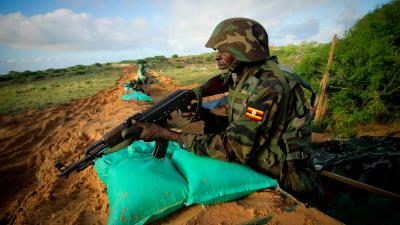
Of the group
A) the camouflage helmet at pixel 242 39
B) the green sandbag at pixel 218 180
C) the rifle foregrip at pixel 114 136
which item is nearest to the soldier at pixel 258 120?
the camouflage helmet at pixel 242 39

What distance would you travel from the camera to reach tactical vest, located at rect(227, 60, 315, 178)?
83.7 inches

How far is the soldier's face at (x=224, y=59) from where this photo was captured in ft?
7.69

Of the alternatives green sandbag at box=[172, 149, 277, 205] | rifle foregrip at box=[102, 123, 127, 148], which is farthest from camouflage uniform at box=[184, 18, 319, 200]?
rifle foregrip at box=[102, 123, 127, 148]

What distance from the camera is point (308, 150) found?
7.49 ft

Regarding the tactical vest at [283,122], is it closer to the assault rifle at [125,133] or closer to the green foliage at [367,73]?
the assault rifle at [125,133]

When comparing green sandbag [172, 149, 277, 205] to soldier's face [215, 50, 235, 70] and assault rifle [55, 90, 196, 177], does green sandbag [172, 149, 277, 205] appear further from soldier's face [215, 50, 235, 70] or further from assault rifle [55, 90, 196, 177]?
soldier's face [215, 50, 235, 70]

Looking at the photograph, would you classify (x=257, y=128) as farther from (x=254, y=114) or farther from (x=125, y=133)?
(x=125, y=133)

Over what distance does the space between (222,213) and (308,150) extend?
94 cm

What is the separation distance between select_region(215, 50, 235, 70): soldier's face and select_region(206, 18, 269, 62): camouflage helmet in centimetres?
6

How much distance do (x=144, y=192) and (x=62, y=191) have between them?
192cm

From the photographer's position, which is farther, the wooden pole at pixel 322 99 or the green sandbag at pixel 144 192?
the wooden pole at pixel 322 99

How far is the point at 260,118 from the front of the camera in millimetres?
1999

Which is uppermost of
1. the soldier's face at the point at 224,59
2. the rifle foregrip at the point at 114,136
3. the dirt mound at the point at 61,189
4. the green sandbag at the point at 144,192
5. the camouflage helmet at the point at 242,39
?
the camouflage helmet at the point at 242,39

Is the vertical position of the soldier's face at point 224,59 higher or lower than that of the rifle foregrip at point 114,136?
higher
